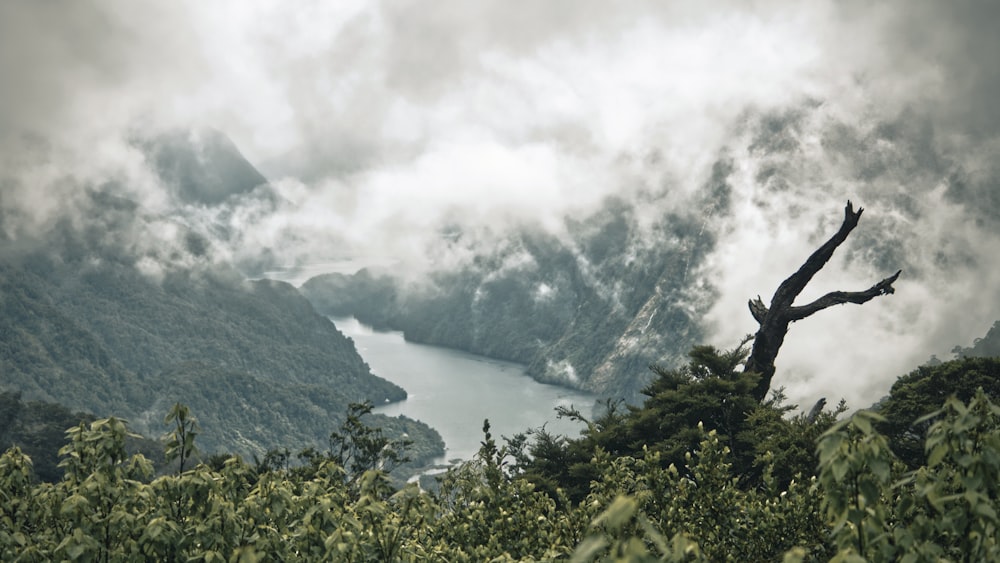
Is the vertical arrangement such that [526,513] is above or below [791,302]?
below

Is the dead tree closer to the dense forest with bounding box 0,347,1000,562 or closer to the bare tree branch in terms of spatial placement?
the bare tree branch

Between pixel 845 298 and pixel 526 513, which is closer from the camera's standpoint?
pixel 526 513

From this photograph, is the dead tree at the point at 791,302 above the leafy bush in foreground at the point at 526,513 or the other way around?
above

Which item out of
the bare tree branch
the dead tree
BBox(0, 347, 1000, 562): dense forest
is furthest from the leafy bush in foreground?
the dead tree

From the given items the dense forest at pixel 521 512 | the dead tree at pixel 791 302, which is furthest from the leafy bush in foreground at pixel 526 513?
the dead tree at pixel 791 302

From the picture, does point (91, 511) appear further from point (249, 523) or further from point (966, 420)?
point (966, 420)

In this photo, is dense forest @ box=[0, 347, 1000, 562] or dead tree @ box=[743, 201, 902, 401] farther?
dead tree @ box=[743, 201, 902, 401]

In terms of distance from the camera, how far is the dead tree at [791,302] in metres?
25.7

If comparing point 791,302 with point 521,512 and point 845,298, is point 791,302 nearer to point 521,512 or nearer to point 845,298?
point 845,298

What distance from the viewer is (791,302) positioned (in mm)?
27203

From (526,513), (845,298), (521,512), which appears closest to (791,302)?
(845,298)

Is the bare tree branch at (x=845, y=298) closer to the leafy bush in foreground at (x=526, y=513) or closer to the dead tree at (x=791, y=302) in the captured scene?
the dead tree at (x=791, y=302)

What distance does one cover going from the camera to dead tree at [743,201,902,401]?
84.2 ft

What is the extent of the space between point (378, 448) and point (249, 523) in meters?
33.8
